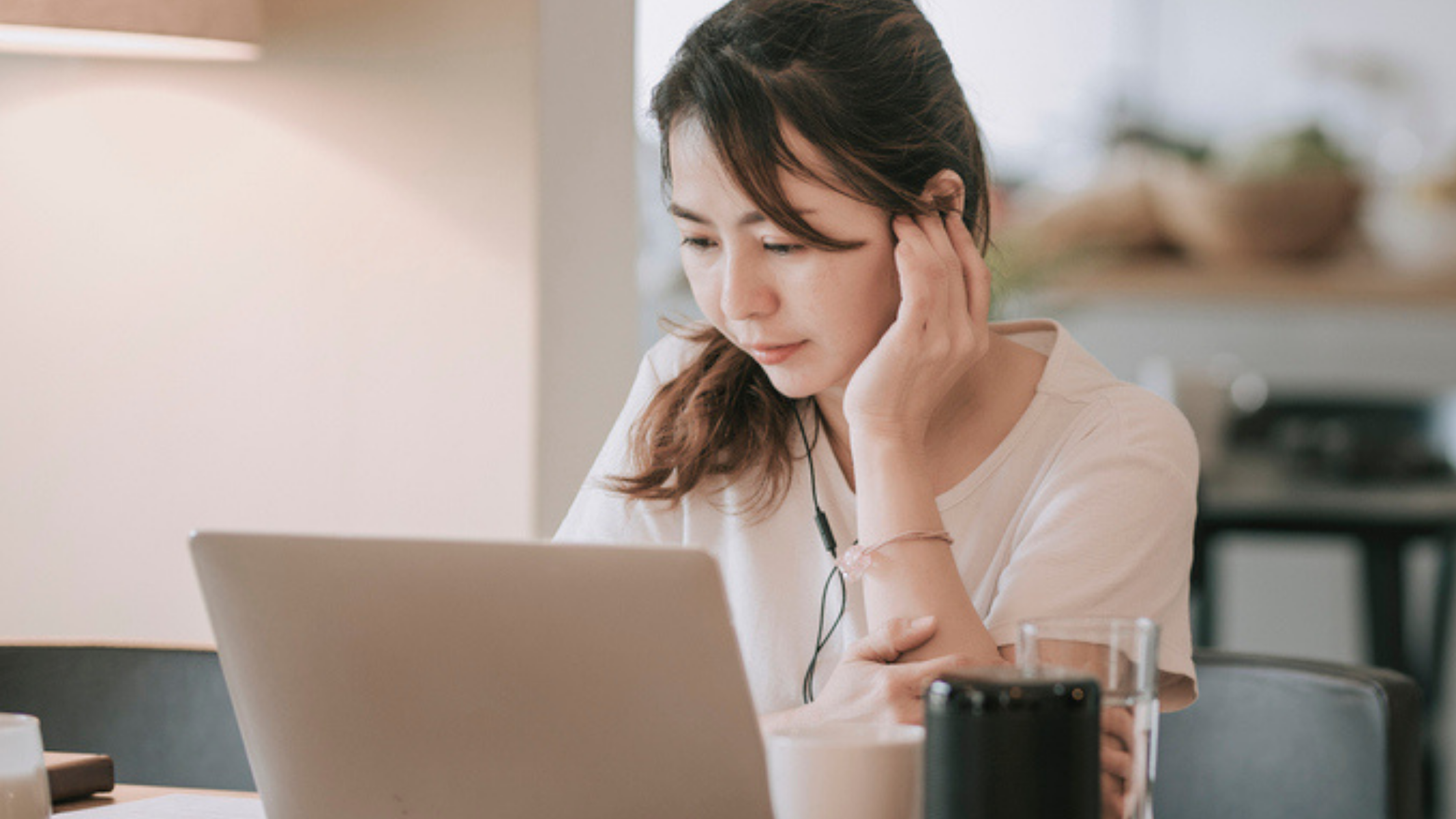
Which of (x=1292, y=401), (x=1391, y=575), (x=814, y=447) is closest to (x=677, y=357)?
(x=814, y=447)

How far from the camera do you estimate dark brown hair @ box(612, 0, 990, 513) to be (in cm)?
127

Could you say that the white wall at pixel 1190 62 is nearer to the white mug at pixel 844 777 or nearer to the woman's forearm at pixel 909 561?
the woman's forearm at pixel 909 561

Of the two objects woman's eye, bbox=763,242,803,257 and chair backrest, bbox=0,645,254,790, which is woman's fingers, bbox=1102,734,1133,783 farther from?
chair backrest, bbox=0,645,254,790

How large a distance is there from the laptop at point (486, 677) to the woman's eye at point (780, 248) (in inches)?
22.0

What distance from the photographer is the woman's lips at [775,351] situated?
1.31 meters

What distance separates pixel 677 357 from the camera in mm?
1537

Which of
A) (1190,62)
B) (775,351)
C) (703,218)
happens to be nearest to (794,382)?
(775,351)

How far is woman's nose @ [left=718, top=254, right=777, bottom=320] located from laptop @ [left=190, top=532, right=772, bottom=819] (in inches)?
21.0

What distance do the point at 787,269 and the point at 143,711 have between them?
2.02ft

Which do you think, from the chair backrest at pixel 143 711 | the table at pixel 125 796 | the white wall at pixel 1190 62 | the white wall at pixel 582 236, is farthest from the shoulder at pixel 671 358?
the white wall at pixel 1190 62

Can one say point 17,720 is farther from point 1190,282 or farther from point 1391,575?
point 1190,282

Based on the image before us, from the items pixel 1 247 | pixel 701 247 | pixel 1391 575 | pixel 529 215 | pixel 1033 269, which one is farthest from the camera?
pixel 1391 575

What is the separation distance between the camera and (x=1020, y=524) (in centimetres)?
134

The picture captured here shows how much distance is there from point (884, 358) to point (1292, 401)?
2.77 m
